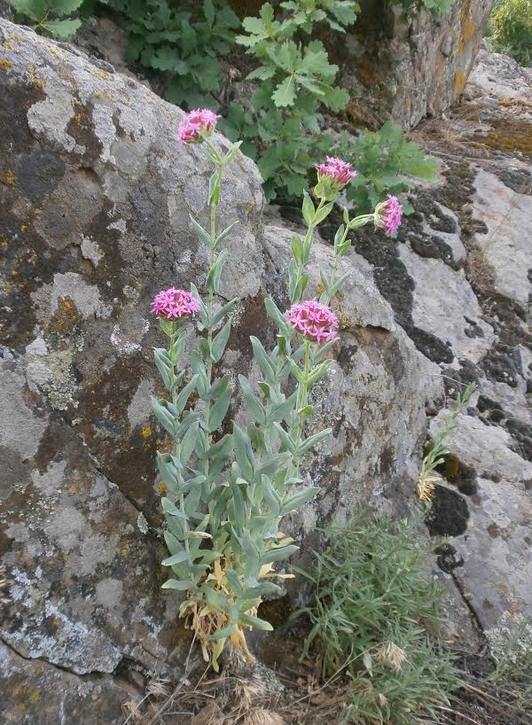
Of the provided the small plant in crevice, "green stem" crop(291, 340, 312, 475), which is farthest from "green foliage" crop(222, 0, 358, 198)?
"green stem" crop(291, 340, 312, 475)

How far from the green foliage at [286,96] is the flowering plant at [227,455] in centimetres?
147

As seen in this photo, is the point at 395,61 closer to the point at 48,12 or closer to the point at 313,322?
the point at 48,12

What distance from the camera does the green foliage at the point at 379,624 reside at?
6.82 ft

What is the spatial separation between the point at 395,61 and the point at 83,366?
149 inches

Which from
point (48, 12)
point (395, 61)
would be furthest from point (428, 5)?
point (48, 12)

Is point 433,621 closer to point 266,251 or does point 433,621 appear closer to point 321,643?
point 321,643

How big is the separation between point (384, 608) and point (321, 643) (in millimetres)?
245

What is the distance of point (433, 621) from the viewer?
96.6 inches

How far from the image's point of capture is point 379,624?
2.23m

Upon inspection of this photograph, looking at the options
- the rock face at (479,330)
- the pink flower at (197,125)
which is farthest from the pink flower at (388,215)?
the rock face at (479,330)

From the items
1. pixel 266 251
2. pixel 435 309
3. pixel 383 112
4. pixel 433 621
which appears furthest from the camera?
pixel 383 112

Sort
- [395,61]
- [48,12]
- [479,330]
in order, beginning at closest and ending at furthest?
[48,12] → [479,330] → [395,61]

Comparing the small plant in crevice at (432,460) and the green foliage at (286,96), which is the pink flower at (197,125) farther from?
the small plant in crevice at (432,460)

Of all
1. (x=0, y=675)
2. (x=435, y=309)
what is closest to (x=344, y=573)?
(x=0, y=675)
